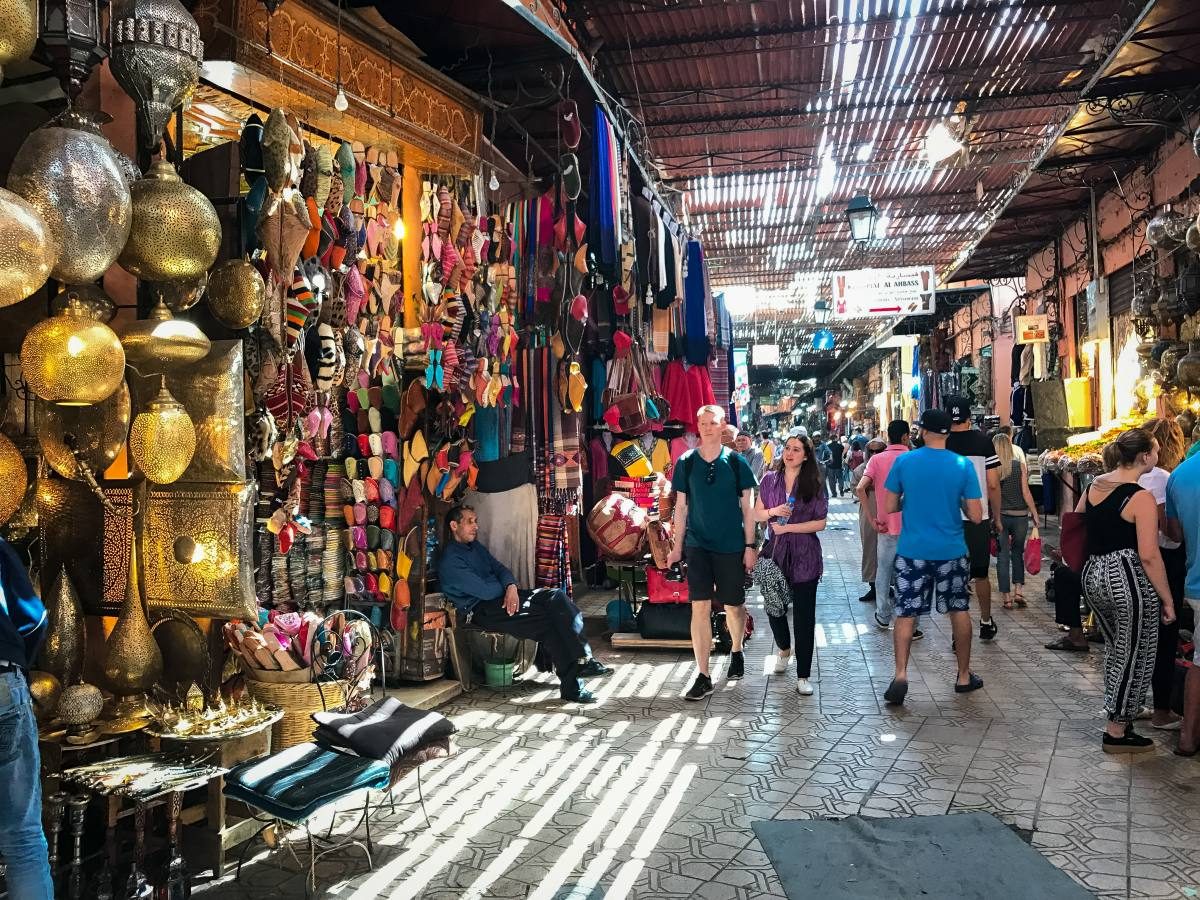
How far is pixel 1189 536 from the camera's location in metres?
4.27

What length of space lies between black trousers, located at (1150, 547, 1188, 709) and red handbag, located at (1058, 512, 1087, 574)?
0.42 m

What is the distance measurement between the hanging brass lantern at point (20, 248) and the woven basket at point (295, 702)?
6.66 feet

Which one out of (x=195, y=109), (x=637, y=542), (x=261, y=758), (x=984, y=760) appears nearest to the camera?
(x=261, y=758)

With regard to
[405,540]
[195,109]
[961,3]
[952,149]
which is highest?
[961,3]

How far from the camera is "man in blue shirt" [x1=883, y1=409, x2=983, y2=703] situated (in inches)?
210

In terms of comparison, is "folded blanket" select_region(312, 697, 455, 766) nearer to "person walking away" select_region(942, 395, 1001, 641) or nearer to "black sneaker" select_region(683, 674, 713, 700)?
"black sneaker" select_region(683, 674, 713, 700)

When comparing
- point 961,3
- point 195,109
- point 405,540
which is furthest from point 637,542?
point 961,3

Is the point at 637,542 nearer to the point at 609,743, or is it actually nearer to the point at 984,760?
the point at 609,743

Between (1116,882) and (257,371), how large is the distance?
345cm

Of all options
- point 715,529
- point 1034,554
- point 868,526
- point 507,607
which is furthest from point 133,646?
point 1034,554

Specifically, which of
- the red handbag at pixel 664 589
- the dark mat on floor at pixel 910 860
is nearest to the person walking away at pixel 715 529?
the red handbag at pixel 664 589

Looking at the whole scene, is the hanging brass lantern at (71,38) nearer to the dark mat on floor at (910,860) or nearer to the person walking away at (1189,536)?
the dark mat on floor at (910,860)

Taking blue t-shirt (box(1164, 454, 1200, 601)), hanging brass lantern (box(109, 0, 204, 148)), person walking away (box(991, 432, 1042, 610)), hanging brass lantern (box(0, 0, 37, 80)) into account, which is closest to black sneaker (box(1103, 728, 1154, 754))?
blue t-shirt (box(1164, 454, 1200, 601))

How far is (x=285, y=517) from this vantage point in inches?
164
